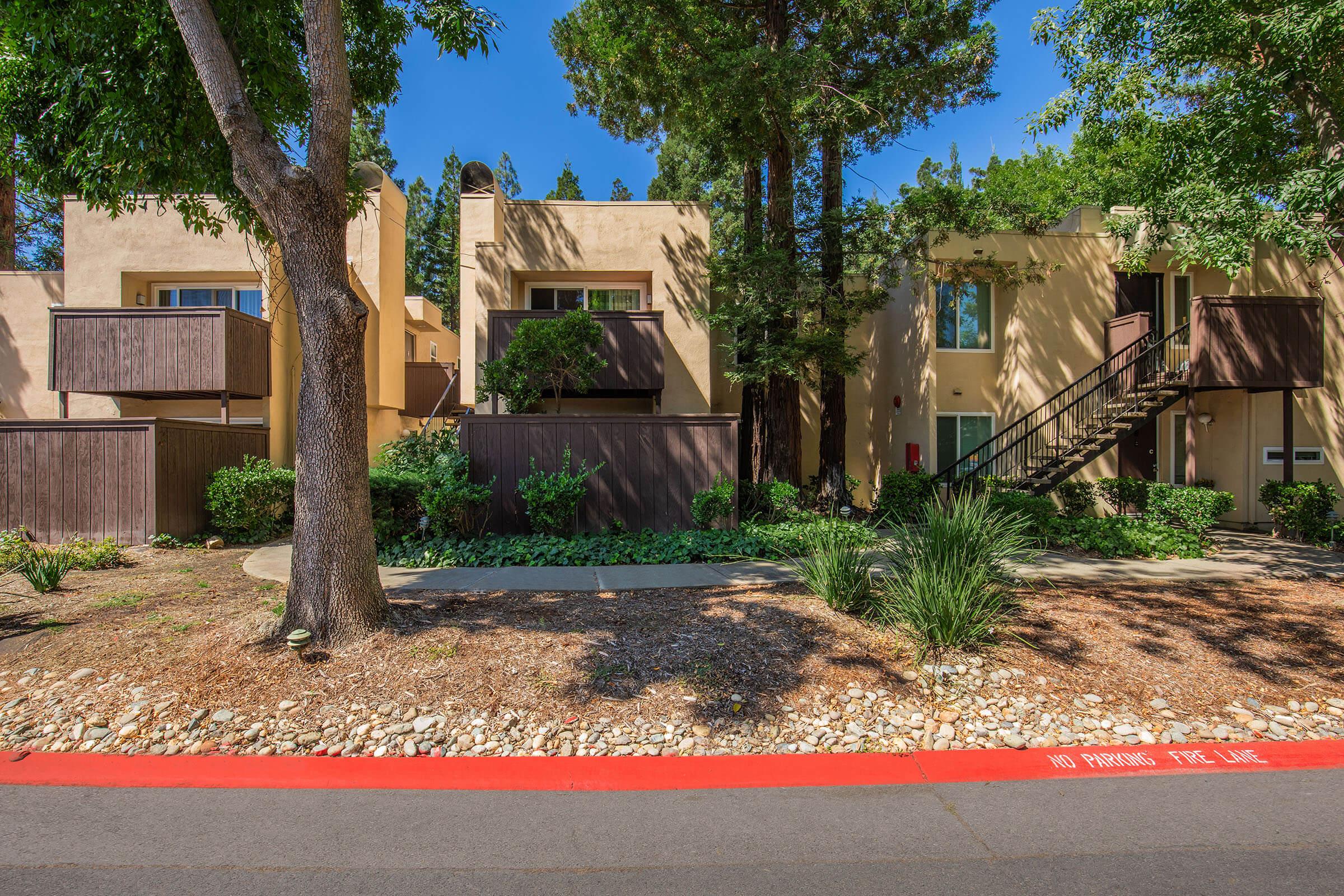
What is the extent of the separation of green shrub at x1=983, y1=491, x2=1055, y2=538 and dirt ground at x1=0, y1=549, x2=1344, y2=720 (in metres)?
3.68

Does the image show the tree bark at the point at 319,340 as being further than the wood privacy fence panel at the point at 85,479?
No

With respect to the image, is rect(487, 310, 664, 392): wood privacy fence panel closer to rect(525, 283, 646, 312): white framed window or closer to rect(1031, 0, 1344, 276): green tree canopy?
rect(525, 283, 646, 312): white framed window

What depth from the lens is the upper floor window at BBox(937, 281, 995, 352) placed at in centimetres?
1521

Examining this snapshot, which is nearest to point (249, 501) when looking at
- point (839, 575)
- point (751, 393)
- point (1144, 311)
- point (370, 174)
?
point (370, 174)

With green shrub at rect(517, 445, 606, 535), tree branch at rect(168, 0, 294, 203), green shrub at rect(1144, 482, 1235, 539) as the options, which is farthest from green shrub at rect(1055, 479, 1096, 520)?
tree branch at rect(168, 0, 294, 203)

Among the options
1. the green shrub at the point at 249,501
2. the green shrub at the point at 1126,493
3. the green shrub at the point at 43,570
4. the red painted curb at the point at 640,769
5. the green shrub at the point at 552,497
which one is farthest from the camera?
the green shrub at the point at 1126,493

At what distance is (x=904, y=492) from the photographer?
13594mm

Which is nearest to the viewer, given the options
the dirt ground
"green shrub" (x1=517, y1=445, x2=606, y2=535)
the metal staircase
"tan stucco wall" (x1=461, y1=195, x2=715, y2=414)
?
the dirt ground

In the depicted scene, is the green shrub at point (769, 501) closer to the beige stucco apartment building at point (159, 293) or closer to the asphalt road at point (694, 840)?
the asphalt road at point (694, 840)

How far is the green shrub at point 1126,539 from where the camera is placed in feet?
34.0

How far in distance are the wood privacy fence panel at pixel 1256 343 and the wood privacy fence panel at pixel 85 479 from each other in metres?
18.0

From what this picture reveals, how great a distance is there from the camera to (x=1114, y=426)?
13062 millimetres

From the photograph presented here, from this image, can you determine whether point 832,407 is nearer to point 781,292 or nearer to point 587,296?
point 781,292

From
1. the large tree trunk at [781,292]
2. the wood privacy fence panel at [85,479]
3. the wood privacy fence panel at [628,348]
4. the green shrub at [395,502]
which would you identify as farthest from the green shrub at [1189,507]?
the wood privacy fence panel at [85,479]
